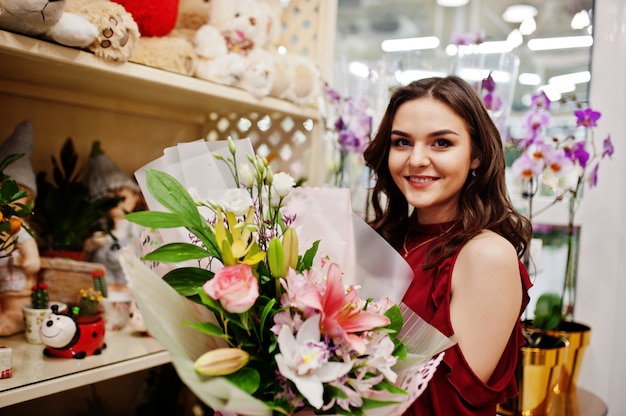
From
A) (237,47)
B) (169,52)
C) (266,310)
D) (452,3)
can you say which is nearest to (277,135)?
(237,47)

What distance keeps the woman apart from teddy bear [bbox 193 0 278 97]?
0.37m

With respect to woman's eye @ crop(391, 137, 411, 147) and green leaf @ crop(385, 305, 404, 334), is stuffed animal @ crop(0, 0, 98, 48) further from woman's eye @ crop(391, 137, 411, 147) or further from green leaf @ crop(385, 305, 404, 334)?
green leaf @ crop(385, 305, 404, 334)

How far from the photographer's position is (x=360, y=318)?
0.60 meters

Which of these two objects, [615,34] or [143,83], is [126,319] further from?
[615,34]

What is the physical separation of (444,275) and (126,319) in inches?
28.8

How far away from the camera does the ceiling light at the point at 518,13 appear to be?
5.53 feet

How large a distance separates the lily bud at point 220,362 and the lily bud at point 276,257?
10cm

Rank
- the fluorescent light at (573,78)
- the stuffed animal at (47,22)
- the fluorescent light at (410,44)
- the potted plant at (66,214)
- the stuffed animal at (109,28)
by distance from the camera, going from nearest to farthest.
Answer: the stuffed animal at (47,22) → the stuffed animal at (109,28) → the potted plant at (66,214) → the fluorescent light at (573,78) → the fluorescent light at (410,44)

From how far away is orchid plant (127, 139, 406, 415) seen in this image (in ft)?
1.80

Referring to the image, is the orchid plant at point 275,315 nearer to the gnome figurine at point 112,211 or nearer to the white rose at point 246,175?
the white rose at point 246,175

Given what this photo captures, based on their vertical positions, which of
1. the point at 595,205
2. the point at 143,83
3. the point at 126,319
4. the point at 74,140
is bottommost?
the point at 126,319

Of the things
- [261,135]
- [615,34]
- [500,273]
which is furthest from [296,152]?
[615,34]

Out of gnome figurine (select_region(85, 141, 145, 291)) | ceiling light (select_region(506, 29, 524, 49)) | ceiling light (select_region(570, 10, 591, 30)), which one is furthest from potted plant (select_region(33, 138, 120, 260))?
ceiling light (select_region(570, 10, 591, 30))

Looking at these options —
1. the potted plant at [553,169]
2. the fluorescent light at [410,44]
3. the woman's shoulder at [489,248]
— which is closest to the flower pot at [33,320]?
the woman's shoulder at [489,248]
